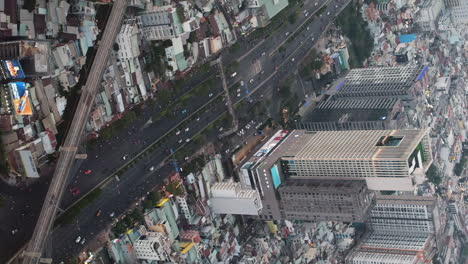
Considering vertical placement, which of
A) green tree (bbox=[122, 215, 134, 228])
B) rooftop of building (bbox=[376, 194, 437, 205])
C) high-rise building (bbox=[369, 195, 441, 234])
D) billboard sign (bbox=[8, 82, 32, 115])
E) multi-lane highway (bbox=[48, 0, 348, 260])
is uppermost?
billboard sign (bbox=[8, 82, 32, 115])

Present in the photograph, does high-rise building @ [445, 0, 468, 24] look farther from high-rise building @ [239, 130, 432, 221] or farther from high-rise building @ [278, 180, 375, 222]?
high-rise building @ [278, 180, 375, 222]

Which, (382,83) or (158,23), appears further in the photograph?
(382,83)

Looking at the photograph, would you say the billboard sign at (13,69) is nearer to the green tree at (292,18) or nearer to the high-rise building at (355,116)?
the high-rise building at (355,116)

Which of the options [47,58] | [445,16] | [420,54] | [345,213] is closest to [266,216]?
[345,213]

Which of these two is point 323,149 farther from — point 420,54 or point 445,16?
point 445,16

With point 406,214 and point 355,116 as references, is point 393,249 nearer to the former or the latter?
point 406,214

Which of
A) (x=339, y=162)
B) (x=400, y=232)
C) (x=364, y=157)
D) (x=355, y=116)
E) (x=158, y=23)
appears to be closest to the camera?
(x=158, y=23)

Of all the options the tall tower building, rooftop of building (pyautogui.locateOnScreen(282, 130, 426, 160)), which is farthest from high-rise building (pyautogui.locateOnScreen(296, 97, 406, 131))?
the tall tower building

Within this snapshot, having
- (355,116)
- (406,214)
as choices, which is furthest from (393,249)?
(355,116)
